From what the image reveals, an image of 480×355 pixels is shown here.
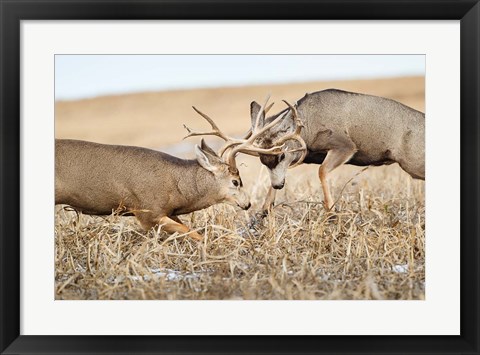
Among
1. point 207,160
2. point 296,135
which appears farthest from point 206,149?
point 296,135

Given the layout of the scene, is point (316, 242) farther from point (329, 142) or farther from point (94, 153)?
point (94, 153)

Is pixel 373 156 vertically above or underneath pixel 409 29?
underneath

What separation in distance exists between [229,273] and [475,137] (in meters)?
2.30

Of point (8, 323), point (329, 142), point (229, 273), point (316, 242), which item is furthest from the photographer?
point (329, 142)

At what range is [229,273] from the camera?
22.2ft

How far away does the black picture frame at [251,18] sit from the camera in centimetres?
619

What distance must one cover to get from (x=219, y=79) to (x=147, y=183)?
1207mm

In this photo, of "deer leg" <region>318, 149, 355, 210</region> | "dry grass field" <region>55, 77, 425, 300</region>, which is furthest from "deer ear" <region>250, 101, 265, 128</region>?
"deer leg" <region>318, 149, 355, 210</region>

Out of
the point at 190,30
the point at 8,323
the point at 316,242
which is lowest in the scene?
the point at 8,323

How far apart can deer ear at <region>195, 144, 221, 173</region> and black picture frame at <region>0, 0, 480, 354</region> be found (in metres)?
1.65

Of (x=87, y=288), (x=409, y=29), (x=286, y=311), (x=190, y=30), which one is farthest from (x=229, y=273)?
(x=409, y=29)

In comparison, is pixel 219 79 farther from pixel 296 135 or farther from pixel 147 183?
pixel 147 183

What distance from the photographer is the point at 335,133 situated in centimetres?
845

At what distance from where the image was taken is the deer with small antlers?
786 centimetres
